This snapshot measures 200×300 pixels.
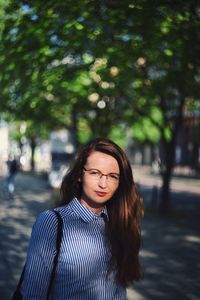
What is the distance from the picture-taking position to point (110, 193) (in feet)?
8.27

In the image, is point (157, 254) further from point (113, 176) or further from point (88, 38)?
point (113, 176)

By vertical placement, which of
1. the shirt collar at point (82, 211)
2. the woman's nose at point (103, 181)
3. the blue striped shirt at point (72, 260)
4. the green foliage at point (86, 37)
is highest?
the green foliage at point (86, 37)

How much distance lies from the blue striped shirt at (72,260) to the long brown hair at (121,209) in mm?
77

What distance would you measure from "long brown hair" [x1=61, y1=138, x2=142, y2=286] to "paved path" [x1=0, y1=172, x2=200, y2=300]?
4.01 meters

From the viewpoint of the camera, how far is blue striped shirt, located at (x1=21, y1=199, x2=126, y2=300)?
230 centimetres

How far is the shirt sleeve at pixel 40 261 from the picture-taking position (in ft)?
7.52

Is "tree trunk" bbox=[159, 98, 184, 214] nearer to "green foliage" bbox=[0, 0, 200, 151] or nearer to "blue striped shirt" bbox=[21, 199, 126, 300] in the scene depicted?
"green foliage" bbox=[0, 0, 200, 151]

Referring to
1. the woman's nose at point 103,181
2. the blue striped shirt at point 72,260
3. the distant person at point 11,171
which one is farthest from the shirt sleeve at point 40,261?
the distant person at point 11,171

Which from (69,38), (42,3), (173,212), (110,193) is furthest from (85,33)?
(173,212)

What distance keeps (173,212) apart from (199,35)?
9887 mm

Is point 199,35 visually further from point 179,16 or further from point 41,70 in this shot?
point 41,70

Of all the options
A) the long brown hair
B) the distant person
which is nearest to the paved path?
the distant person

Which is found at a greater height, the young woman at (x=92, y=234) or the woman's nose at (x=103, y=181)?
the woman's nose at (x=103, y=181)

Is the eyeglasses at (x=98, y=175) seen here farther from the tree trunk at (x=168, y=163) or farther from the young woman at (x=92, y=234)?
the tree trunk at (x=168, y=163)
